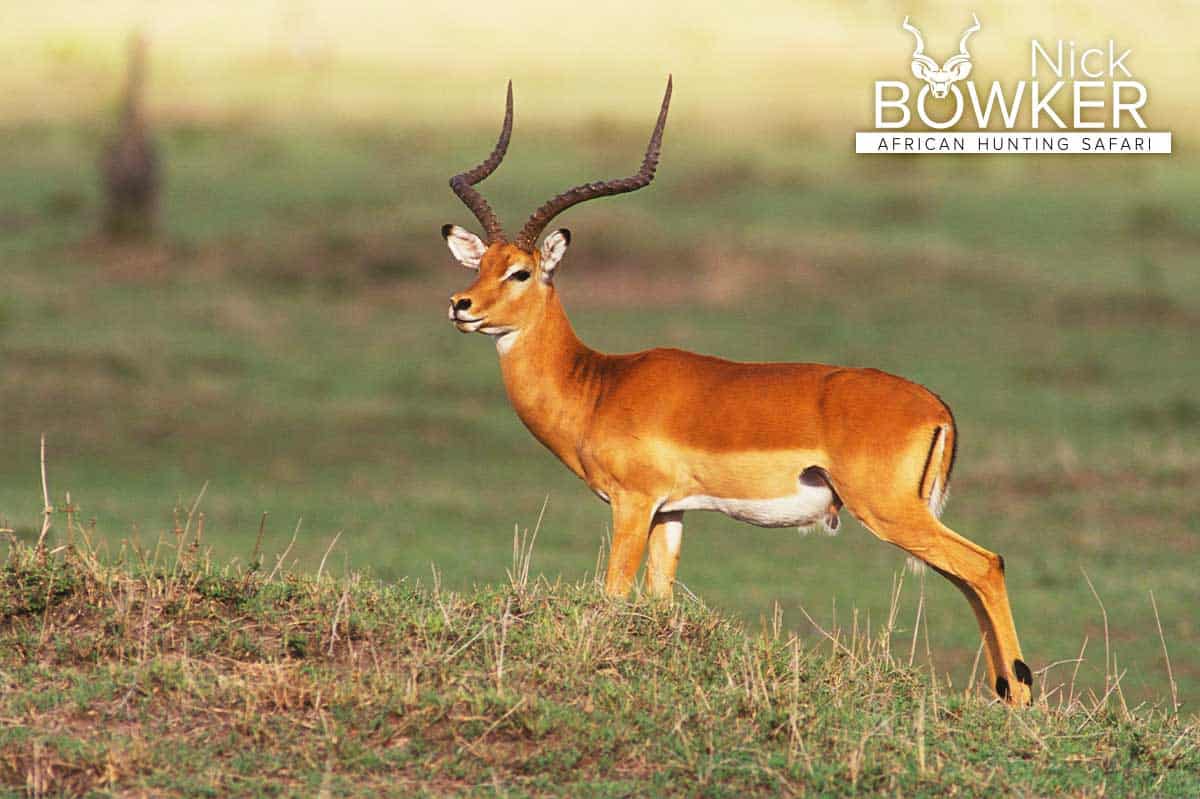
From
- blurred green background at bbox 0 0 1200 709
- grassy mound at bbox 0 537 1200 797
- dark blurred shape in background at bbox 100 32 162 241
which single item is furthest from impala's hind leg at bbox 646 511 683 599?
dark blurred shape in background at bbox 100 32 162 241

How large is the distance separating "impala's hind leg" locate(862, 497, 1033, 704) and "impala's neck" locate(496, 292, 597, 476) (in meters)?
1.42

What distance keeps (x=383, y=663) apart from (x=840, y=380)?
2.42m

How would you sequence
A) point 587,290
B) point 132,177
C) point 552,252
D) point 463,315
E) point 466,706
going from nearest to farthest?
point 466,706 → point 463,315 → point 552,252 → point 587,290 → point 132,177

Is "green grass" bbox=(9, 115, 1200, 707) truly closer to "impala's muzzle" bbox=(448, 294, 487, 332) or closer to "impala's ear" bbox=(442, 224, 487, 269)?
"impala's muzzle" bbox=(448, 294, 487, 332)

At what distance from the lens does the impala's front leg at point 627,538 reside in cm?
802

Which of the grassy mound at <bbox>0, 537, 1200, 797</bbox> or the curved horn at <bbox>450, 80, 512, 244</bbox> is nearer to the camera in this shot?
the grassy mound at <bbox>0, 537, 1200, 797</bbox>

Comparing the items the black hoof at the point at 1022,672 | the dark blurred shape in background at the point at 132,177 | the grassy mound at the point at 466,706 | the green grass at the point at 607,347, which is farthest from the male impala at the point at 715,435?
the dark blurred shape in background at the point at 132,177

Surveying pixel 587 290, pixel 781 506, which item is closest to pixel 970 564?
pixel 781 506

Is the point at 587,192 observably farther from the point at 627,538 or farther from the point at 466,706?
the point at 466,706

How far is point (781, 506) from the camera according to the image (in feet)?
26.6

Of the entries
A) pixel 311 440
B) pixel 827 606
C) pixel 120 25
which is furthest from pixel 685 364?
pixel 120 25

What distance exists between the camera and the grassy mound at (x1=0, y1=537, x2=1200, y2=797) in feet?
20.4

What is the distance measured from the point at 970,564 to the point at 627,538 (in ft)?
4.72

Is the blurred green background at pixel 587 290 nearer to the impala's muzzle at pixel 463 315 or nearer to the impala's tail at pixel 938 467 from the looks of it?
the impala's tail at pixel 938 467
